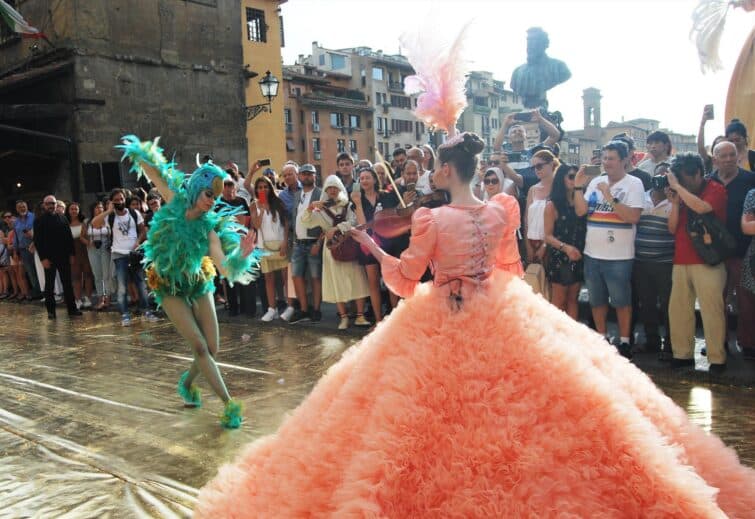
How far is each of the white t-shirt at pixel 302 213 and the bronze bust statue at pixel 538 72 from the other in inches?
132

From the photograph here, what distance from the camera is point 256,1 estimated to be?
31.2 m

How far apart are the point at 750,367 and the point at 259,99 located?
1060 inches

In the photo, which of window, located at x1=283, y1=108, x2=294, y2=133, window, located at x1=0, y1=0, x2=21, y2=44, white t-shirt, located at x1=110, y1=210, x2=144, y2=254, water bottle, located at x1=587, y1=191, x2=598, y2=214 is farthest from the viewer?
window, located at x1=283, y1=108, x2=294, y2=133

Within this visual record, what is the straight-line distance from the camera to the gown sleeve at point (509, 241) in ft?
11.0

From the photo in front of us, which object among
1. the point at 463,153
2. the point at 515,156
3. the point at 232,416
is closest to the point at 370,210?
the point at 515,156

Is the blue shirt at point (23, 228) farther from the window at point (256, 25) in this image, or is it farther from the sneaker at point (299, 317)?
the window at point (256, 25)

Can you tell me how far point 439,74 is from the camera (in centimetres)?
336

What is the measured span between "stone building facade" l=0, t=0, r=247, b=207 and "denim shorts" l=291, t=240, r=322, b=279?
1047 cm

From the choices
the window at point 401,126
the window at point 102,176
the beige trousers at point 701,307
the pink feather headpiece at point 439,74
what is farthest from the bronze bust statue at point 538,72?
the window at point 401,126

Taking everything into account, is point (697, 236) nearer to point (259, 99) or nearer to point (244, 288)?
point (244, 288)

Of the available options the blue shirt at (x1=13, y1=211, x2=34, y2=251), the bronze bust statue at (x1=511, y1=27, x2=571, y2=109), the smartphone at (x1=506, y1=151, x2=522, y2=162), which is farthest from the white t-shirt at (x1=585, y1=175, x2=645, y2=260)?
the blue shirt at (x1=13, y1=211, x2=34, y2=251)

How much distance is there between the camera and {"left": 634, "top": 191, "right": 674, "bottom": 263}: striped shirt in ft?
20.4

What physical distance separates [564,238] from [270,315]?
4.78 m

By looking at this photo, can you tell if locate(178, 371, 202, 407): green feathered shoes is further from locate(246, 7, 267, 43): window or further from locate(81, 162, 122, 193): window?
locate(246, 7, 267, 43): window
